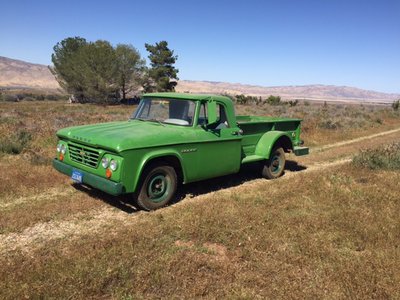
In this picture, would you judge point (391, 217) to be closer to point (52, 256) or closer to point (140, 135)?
point (140, 135)

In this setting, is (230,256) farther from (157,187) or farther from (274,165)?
(274,165)

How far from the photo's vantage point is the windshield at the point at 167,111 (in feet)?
22.5

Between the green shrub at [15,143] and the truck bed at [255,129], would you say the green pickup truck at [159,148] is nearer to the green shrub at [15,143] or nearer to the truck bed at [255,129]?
the truck bed at [255,129]

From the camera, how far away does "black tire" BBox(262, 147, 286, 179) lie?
28.7 feet

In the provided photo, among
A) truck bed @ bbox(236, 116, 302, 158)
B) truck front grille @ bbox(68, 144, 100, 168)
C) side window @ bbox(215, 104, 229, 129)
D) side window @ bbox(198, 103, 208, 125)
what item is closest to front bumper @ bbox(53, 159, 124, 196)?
truck front grille @ bbox(68, 144, 100, 168)

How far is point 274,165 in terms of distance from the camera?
9.03m

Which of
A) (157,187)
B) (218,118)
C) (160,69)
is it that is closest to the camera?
(157,187)

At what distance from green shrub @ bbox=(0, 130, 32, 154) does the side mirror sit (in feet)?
19.3

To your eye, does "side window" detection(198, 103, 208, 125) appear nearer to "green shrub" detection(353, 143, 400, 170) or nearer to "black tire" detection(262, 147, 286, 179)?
"black tire" detection(262, 147, 286, 179)

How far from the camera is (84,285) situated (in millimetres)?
3732

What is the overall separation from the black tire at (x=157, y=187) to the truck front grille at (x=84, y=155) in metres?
0.89

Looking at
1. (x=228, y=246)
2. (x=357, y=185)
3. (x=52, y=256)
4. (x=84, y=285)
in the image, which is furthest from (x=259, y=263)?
(x=357, y=185)

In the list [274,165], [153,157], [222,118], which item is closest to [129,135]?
[153,157]

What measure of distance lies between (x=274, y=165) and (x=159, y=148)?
13.3 ft
